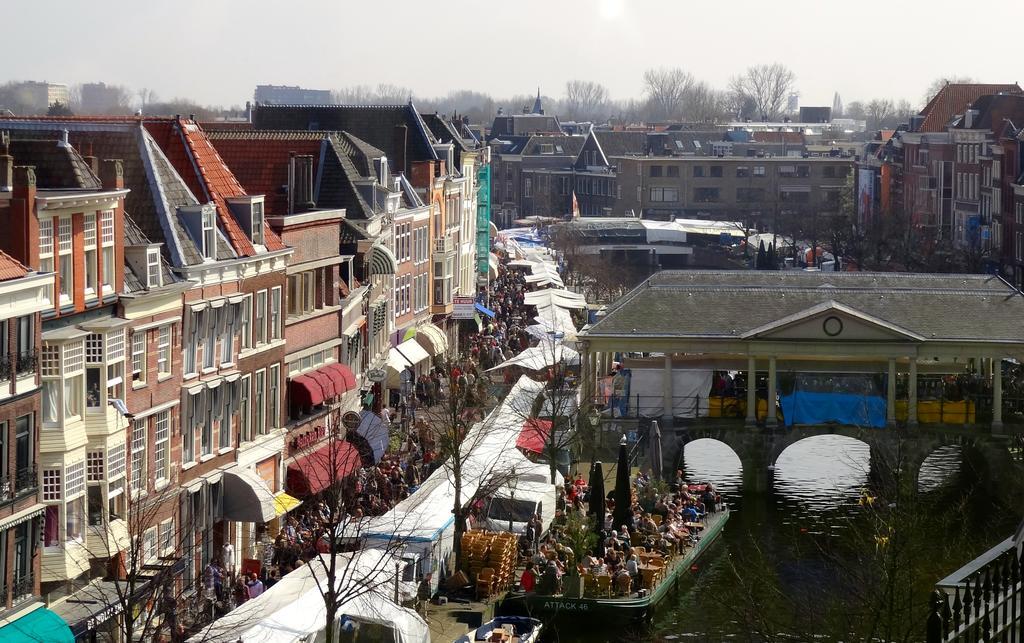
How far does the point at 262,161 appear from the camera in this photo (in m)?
54.2

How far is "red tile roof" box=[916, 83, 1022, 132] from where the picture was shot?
13725 cm

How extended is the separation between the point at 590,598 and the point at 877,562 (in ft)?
41.2

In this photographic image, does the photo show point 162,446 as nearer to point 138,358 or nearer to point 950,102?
point 138,358

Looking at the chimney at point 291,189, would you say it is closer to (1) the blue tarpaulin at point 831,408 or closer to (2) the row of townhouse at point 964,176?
(1) the blue tarpaulin at point 831,408

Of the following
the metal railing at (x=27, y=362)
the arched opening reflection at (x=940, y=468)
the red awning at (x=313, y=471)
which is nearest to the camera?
the metal railing at (x=27, y=362)

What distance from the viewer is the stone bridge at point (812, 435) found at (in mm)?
56594

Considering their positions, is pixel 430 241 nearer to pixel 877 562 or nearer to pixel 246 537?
pixel 246 537

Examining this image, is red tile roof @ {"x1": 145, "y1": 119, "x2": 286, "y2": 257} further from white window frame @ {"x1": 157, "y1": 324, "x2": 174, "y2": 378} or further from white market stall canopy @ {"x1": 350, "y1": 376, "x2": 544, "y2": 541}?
white market stall canopy @ {"x1": 350, "y1": 376, "x2": 544, "y2": 541}

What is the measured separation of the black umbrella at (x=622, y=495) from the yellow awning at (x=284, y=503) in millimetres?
8423

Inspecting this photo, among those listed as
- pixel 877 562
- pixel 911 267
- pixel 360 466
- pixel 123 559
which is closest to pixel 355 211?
pixel 360 466

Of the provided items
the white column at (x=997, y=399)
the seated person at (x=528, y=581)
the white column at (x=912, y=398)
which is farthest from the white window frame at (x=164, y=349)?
the white column at (x=997, y=399)

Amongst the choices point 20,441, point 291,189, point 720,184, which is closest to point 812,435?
point 291,189

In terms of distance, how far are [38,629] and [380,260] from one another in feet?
105

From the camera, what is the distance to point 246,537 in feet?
144
